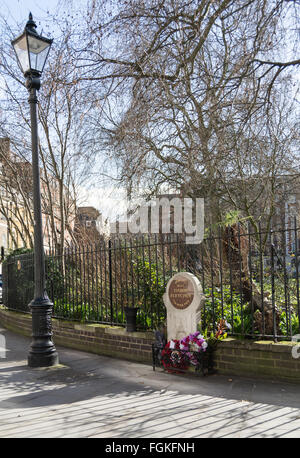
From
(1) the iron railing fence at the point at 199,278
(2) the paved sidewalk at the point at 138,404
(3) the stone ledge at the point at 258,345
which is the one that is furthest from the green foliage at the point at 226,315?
(2) the paved sidewalk at the point at 138,404

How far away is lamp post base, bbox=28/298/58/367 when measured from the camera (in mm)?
7551

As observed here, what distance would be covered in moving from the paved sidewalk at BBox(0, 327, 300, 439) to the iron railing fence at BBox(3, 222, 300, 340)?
3.41 ft

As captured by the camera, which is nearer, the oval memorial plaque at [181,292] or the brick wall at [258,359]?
the brick wall at [258,359]

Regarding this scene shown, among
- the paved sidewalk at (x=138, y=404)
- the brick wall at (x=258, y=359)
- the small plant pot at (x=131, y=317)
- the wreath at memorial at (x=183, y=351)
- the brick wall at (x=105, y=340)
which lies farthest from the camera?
the small plant pot at (x=131, y=317)

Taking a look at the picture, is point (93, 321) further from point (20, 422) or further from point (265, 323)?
point (20, 422)

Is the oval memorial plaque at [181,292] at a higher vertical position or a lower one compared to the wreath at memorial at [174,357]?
higher

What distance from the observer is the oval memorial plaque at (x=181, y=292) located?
6719 millimetres

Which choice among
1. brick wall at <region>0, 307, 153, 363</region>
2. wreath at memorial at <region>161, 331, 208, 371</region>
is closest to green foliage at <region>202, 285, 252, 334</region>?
wreath at memorial at <region>161, 331, 208, 371</region>

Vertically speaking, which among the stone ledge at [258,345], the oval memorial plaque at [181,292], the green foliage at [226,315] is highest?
the oval memorial plaque at [181,292]

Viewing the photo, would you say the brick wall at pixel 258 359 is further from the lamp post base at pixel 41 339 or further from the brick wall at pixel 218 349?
the lamp post base at pixel 41 339

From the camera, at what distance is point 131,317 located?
7.94 metres

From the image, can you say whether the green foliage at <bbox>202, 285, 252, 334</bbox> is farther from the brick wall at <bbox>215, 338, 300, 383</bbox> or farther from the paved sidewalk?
the paved sidewalk

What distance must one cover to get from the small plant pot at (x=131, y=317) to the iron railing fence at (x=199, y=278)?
0.20 m
